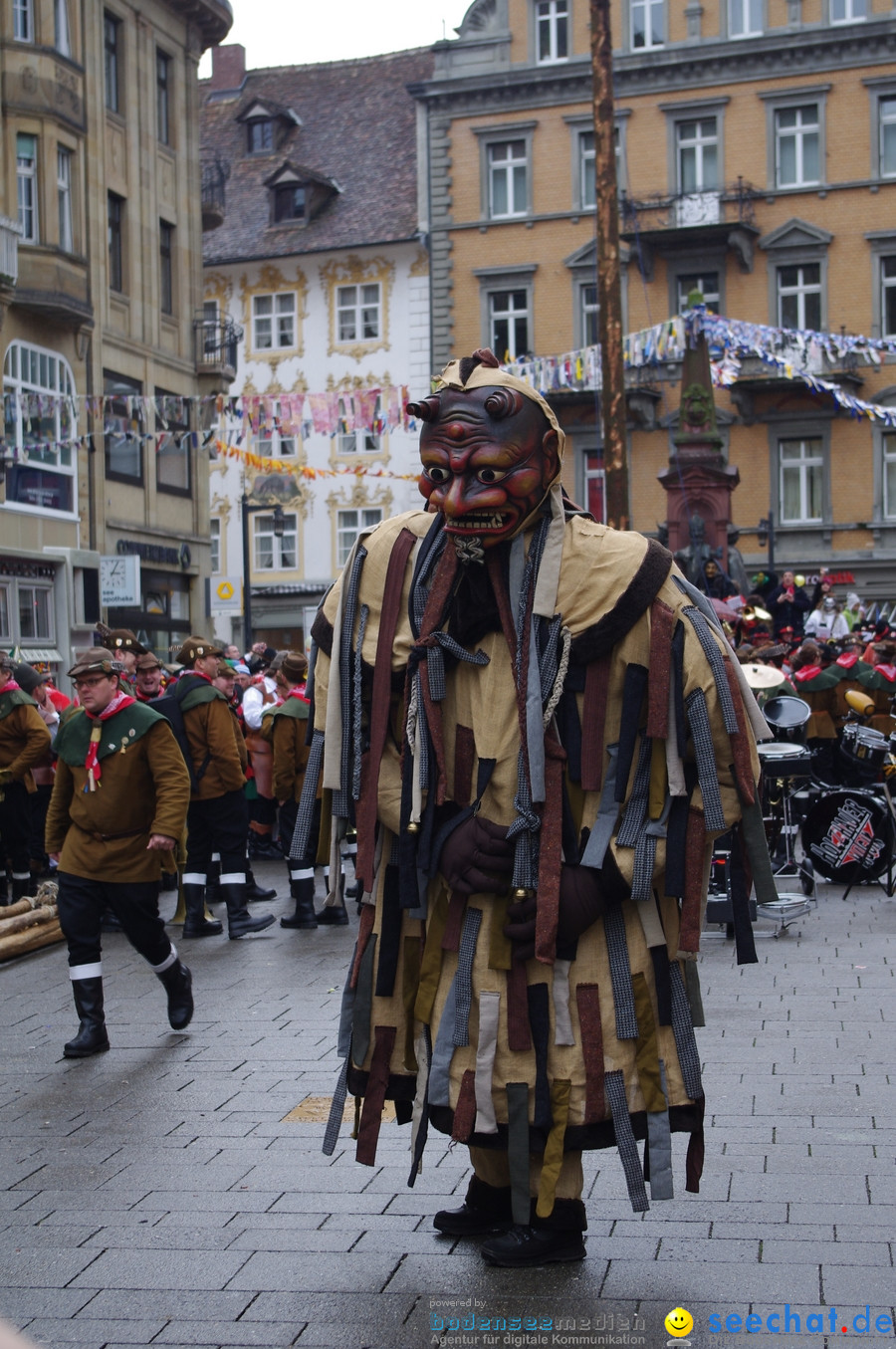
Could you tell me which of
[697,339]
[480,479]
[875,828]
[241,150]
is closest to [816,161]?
[697,339]

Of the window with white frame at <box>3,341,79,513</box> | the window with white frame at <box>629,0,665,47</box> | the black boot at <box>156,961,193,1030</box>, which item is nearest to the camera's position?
the black boot at <box>156,961,193,1030</box>

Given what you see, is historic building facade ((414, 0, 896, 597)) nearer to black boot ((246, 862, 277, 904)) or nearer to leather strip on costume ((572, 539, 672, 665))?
black boot ((246, 862, 277, 904))

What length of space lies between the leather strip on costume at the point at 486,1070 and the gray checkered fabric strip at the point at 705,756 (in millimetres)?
692

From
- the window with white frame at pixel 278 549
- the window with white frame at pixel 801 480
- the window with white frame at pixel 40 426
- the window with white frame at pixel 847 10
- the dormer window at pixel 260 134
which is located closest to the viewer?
the window with white frame at pixel 40 426

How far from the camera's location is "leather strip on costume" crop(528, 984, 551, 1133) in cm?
388

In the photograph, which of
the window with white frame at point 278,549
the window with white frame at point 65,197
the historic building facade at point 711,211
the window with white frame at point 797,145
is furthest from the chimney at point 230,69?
the window with white frame at point 65,197

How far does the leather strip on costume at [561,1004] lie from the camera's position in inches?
153

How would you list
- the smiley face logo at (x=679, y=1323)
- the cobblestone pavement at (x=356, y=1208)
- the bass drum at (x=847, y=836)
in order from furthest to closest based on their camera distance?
the bass drum at (x=847, y=836) → the cobblestone pavement at (x=356, y=1208) → the smiley face logo at (x=679, y=1323)

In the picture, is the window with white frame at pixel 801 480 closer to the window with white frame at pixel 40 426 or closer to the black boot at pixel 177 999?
the window with white frame at pixel 40 426

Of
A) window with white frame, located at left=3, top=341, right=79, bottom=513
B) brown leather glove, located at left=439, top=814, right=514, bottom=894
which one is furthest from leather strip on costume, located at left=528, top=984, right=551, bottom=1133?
window with white frame, located at left=3, top=341, right=79, bottom=513

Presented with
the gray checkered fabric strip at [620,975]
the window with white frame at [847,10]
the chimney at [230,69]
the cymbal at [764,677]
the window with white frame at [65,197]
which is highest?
the chimney at [230,69]

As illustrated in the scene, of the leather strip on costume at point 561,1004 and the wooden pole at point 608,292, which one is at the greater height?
the wooden pole at point 608,292

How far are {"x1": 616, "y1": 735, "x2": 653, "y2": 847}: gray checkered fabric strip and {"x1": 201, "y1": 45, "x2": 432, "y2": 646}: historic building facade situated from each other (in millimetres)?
35133

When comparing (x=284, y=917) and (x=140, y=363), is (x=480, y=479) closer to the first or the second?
(x=284, y=917)
